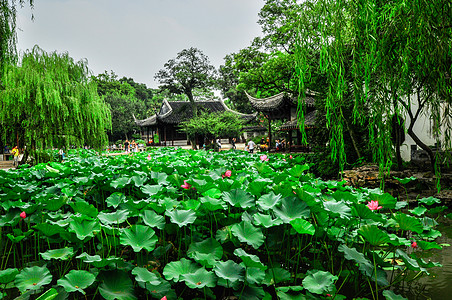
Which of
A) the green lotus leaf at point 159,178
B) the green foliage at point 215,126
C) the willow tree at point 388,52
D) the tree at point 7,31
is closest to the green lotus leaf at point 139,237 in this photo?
the green lotus leaf at point 159,178

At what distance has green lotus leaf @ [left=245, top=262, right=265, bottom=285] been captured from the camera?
1.28 m

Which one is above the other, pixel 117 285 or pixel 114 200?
pixel 114 200

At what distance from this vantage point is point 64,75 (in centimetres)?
692

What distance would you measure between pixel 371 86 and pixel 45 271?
2.57 m

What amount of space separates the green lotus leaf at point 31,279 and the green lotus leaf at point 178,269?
51 cm

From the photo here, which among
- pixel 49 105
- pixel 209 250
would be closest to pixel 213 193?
pixel 209 250

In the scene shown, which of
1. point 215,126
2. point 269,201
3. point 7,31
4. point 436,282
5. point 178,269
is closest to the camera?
point 178,269

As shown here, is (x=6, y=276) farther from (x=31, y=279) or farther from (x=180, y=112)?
(x=180, y=112)

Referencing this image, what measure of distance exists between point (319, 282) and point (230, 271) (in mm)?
423

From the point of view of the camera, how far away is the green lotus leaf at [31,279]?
1.22 m

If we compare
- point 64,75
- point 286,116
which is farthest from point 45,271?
point 286,116

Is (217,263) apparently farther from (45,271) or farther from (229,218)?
(45,271)

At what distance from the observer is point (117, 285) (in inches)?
51.2

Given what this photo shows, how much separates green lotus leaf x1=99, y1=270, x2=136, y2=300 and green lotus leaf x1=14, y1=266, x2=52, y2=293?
0.77 ft
